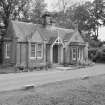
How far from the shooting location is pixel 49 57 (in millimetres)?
24469

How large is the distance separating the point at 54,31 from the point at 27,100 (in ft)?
72.4

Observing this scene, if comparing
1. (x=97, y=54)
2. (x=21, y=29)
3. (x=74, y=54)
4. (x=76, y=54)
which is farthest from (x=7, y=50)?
(x=97, y=54)

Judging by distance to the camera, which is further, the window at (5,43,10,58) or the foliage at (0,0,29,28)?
the foliage at (0,0,29,28)

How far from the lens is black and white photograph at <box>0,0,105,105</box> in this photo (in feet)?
26.4

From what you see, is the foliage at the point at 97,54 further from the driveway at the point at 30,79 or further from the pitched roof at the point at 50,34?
the driveway at the point at 30,79

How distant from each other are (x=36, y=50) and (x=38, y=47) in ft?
2.12

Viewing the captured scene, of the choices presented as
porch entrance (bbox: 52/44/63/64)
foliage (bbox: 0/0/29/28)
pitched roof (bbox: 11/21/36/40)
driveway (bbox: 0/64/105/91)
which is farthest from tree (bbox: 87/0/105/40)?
driveway (bbox: 0/64/105/91)

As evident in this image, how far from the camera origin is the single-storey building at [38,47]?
21641 millimetres

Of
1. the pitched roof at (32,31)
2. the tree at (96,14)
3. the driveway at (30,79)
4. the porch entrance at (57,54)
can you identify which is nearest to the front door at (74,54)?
the pitched roof at (32,31)

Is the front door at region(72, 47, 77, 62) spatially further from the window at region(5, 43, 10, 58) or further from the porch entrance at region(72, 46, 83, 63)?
the window at region(5, 43, 10, 58)

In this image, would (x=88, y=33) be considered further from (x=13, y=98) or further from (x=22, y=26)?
(x=13, y=98)

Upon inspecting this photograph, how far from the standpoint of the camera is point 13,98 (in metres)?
7.19

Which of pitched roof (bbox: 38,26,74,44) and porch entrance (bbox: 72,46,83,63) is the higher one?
pitched roof (bbox: 38,26,74,44)

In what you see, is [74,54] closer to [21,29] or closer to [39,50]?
[39,50]
